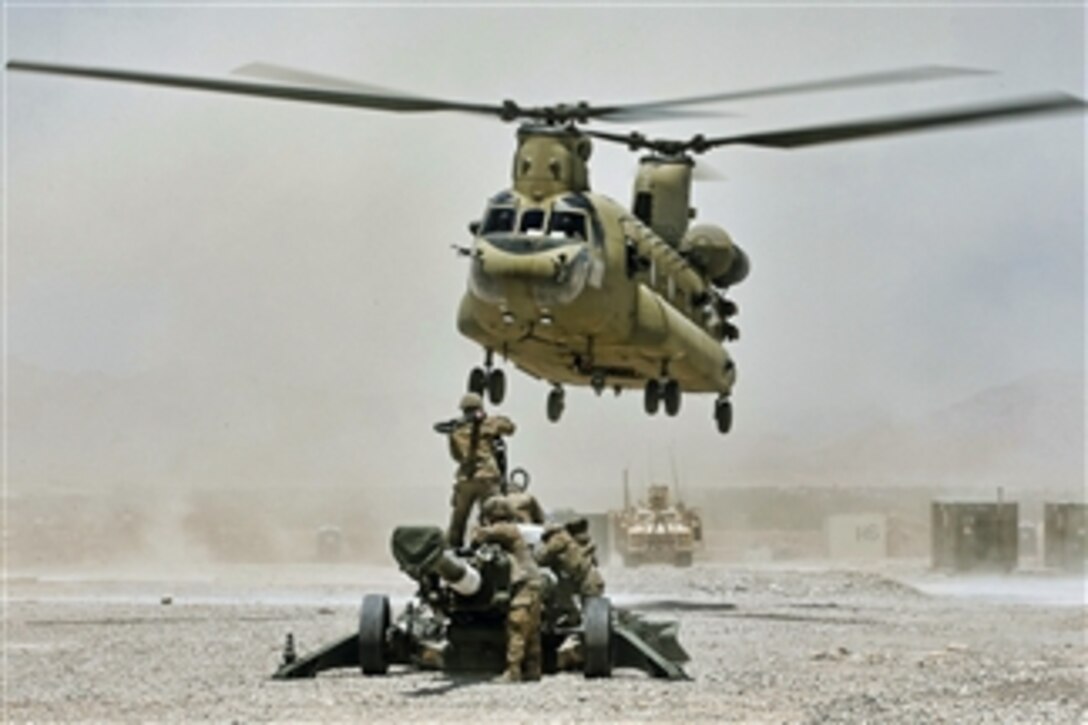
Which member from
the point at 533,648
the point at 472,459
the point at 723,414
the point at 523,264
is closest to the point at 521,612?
the point at 533,648

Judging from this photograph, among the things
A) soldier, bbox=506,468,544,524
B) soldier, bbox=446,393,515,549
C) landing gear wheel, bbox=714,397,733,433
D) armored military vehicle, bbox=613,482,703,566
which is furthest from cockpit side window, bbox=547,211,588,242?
armored military vehicle, bbox=613,482,703,566

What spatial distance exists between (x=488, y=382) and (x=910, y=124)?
6577mm

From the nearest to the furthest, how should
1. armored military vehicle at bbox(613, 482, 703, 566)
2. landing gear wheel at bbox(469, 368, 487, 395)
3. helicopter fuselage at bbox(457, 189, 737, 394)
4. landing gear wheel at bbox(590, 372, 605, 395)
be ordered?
helicopter fuselage at bbox(457, 189, 737, 394), landing gear wheel at bbox(469, 368, 487, 395), landing gear wheel at bbox(590, 372, 605, 395), armored military vehicle at bbox(613, 482, 703, 566)

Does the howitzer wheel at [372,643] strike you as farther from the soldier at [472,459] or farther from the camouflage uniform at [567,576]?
the soldier at [472,459]

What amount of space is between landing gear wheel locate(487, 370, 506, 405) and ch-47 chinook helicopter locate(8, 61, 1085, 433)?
19 millimetres

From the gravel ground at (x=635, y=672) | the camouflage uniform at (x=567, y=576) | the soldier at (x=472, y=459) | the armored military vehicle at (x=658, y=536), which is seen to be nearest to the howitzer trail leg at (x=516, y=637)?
the gravel ground at (x=635, y=672)

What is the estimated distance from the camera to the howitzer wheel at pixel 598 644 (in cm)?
1573

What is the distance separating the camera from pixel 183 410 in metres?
60.7

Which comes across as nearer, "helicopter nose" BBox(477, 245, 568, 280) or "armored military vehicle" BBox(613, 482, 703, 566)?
"helicopter nose" BBox(477, 245, 568, 280)

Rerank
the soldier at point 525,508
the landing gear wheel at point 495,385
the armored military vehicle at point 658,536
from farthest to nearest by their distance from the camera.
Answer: the armored military vehicle at point 658,536 < the landing gear wheel at point 495,385 < the soldier at point 525,508

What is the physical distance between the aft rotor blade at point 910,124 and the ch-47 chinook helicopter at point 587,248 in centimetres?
2

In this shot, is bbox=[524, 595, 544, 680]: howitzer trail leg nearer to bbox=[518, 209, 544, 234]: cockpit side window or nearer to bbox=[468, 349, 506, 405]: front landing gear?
bbox=[518, 209, 544, 234]: cockpit side window

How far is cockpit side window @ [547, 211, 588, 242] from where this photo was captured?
22766 mm

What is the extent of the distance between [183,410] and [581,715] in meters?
48.6
